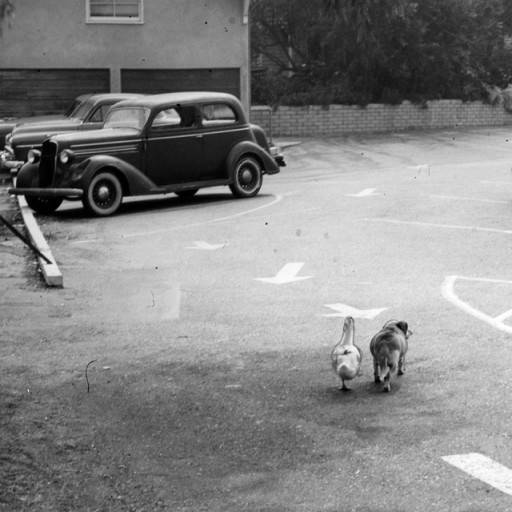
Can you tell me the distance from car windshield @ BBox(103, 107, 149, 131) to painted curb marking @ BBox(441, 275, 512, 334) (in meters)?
9.04

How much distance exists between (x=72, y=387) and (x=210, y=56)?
28126 mm

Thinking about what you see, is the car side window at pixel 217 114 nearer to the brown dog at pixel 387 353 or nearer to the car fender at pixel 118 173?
the car fender at pixel 118 173

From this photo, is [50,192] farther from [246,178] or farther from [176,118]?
[246,178]

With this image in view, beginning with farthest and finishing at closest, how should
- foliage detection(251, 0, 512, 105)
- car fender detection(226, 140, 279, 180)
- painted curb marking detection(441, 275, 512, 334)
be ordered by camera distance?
1. foliage detection(251, 0, 512, 105)
2. car fender detection(226, 140, 279, 180)
3. painted curb marking detection(441, 275, 512, 334)

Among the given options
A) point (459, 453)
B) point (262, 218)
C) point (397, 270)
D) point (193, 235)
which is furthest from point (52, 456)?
point (262, 218)

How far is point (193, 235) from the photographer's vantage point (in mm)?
17422

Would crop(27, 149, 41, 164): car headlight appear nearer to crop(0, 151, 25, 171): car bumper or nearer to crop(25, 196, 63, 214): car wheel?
crop(25, 196, 63, 214): car wheel

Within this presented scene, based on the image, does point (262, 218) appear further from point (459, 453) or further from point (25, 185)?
point (459, 453)

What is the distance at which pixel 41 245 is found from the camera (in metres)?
15.8

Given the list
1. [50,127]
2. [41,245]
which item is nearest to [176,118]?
[50,127]

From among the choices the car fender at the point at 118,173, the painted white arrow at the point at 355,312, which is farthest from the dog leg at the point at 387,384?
the car fender at the point at 118,173

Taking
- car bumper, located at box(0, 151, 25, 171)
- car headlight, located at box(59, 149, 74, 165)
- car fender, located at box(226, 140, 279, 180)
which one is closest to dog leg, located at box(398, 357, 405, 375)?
car headlight, located at box(59, 149, 74, 165)

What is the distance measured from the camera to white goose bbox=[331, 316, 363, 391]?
8.30 metres

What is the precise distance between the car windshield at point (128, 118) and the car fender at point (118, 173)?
0.88 metres
